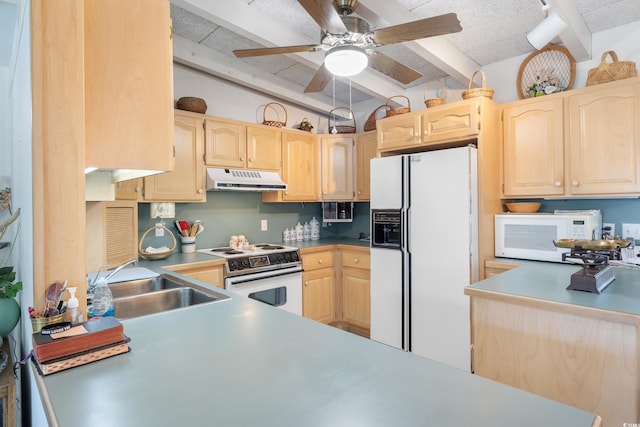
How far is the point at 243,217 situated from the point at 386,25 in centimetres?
228

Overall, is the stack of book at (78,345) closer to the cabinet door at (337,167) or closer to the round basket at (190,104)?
the round basket at (190,104)

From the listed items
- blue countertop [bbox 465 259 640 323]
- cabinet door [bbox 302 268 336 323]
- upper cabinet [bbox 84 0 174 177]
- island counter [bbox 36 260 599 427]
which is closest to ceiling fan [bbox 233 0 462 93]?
upper cabinet [bbox 84 0 174 177]

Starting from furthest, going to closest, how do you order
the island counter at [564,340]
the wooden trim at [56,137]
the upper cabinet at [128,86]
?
the island counter at [564,340]
the upper cabinet at [128,86]
the wooden trim at [56,137]

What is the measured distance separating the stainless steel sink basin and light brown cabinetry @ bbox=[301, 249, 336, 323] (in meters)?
1.65

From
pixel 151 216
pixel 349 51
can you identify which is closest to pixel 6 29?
pixel 151 216

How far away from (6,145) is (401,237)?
2971 mm

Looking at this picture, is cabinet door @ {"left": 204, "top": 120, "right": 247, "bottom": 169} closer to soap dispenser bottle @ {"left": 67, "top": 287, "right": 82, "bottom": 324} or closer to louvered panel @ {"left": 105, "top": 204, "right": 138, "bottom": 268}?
louvered panel @ {"left": 105, "top": 204, "right": 138, "bottom": 268}

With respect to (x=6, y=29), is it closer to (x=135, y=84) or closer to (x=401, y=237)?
(x=135, y=84)

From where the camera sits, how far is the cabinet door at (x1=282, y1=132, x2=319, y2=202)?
3723 mm

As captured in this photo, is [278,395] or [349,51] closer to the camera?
[278,395]

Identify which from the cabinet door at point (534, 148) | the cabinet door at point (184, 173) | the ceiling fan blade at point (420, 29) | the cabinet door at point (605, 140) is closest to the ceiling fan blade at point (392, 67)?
the ceiling fan blade at point (420, 29)

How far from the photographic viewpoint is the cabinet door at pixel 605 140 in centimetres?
232

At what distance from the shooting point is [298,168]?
382 centimetres

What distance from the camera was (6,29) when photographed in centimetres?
206
